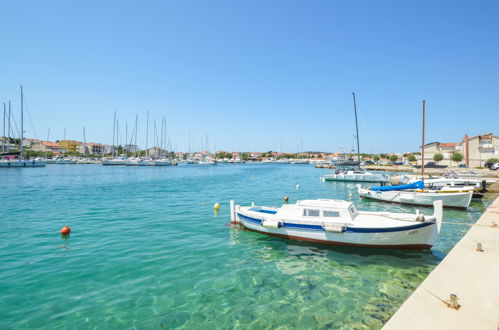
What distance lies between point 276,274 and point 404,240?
6602mm

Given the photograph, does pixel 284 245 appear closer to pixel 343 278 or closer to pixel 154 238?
pixel 343 278

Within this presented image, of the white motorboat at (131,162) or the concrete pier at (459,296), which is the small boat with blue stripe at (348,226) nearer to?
the concrete pier at (459,296)

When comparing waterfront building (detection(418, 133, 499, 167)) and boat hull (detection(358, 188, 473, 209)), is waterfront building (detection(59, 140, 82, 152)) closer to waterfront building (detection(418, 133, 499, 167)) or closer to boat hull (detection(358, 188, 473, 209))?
boat hull (detection(358, 188, 473, 209))

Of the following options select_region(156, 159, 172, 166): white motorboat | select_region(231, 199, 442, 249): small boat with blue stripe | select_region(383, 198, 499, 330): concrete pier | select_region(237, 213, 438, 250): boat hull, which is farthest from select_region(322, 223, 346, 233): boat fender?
select_region(156, 159, 172, 166): white motorboat

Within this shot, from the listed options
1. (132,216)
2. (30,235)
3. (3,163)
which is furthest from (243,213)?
(3,163)

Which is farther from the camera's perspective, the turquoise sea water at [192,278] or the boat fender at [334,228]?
the boat fender at [334,228]

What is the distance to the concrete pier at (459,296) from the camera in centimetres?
532

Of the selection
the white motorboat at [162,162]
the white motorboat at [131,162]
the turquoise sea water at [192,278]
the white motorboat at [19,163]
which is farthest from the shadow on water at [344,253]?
the white motorboat at [131,162]

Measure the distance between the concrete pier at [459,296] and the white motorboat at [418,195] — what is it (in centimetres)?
1424

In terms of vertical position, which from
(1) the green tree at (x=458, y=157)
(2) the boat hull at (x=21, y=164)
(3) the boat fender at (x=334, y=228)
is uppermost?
(1) the green tree at (x=458, y=157)

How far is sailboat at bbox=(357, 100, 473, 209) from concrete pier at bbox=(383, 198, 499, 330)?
14.2 m

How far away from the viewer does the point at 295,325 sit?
269 inches

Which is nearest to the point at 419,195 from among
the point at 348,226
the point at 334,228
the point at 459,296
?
the point at 348,226

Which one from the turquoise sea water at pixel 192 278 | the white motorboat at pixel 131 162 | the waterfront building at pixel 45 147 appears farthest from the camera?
the waterfront building at pixel 45 147
